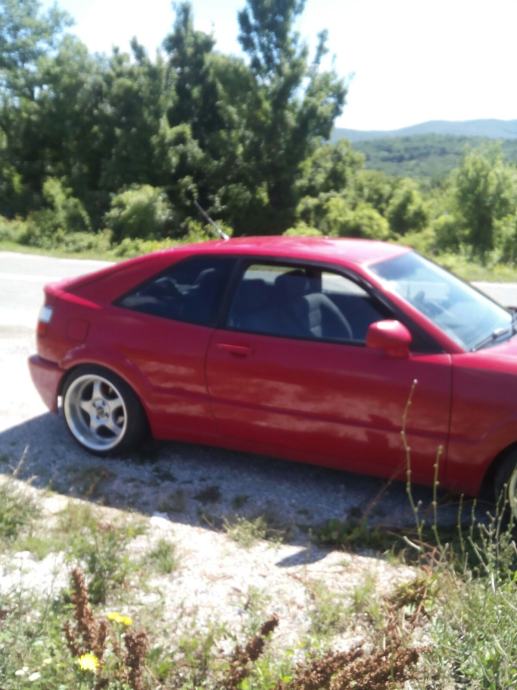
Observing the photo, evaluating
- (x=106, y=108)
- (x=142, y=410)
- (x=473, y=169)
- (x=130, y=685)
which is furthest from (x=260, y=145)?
(x=130, y=685)

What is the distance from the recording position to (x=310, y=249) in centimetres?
485

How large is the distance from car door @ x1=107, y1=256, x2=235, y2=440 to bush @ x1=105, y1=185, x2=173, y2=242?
90.3 ft

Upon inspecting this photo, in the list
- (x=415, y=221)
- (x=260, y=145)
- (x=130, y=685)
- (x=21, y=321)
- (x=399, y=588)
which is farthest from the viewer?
(x=415, y=221)

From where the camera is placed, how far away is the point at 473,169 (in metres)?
55.9

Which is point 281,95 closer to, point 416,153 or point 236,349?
point 236,349

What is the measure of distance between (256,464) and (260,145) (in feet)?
125

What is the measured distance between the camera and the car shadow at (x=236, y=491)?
13.7ft

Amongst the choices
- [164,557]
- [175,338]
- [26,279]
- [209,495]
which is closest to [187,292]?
[175,338]

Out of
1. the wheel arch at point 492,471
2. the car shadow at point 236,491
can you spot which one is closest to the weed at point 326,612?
the car shadow at point 236,491

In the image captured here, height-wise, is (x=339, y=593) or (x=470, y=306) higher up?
(x=470, y=306)

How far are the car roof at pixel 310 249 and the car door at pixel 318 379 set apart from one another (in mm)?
92

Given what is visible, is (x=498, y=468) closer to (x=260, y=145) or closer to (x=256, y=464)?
(x=256, y=464)

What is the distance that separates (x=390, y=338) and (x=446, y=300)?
73 cm

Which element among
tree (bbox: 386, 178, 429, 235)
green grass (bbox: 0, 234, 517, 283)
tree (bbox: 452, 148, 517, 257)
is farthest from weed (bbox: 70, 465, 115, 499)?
tree (bbox: 386, 178, 429, 235)
